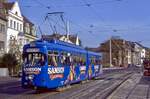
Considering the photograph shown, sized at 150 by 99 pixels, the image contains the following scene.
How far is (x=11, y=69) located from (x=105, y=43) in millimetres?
108522

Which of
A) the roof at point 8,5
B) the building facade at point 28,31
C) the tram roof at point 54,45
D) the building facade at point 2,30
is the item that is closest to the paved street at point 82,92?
the tram roof at point 54,45

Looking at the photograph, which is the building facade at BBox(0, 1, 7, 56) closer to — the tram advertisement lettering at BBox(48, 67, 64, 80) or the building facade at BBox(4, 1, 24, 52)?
the building facade at BBox(4, 1, 24, 52)

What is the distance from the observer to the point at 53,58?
26141 mm

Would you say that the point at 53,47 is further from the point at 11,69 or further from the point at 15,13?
the point at 15,13

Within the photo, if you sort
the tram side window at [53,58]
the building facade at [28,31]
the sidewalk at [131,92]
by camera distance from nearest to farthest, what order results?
1. the sidewalk at [131,92]
2. the tram side window at [53,58]
3. the building facade at [28,31]

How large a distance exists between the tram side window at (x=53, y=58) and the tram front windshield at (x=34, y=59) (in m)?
0.62

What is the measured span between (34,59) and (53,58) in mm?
1494

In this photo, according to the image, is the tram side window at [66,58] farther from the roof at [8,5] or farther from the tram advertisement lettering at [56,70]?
the roof at [8,5]

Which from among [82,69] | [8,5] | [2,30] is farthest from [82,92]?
[8,5]

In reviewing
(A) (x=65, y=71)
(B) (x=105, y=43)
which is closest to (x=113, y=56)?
(B) (x=105, y=43)

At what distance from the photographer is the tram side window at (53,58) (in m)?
25.4

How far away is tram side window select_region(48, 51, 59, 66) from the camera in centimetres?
2544

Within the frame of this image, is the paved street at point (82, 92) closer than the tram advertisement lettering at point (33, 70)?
Yes

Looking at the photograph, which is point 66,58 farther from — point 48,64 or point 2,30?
point 2,30
